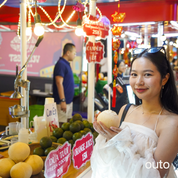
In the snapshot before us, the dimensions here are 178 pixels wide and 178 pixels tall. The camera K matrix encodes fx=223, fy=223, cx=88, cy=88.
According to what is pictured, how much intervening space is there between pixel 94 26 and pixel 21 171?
165cm

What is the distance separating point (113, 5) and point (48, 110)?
3884 millimetres

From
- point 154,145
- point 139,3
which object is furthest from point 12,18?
point 154,145

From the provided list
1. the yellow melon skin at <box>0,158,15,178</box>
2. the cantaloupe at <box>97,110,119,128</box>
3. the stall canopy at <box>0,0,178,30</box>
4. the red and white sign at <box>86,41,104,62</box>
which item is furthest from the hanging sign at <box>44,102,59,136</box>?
the stall canopy at <box>0,0,178,30</box>

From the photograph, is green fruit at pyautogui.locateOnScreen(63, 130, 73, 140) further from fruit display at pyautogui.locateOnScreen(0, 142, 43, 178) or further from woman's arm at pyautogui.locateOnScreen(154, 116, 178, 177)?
woman's arm at pyautogui.locateOnScreen(154, 116, 178, 177)

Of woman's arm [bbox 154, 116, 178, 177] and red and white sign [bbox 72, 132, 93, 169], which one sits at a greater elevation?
woman's arm [bbox 154, 116, 178, 177]

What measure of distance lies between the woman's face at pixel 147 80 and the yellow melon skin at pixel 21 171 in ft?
2.62

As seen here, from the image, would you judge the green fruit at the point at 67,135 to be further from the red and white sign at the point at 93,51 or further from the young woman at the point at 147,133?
the red and white sign at the point at 93,51

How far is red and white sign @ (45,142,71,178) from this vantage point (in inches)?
49.5

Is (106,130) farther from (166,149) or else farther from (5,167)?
(5,167)

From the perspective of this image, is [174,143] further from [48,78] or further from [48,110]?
[48,78]

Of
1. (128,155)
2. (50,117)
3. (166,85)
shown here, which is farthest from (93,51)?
(128,155)

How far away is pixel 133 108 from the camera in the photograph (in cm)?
162

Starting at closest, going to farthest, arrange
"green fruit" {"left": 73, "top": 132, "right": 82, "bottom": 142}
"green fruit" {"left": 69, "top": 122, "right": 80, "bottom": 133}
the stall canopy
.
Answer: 1. "green fruit" {"left": 73, "top": 132, "right": 82, "bottom": 142}
2. "green fruit" {"left": 69, "top": 122, "right": 80, "bottom": 133}
3. the stall canopy

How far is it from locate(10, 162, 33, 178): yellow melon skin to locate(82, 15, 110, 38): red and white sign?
1516 mm
